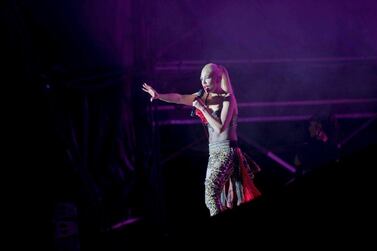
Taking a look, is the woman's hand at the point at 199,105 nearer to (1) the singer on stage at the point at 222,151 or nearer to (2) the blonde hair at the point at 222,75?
(1) the singer on stage at the point at 222,151

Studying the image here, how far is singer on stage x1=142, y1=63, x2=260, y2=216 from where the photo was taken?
3.54 meters

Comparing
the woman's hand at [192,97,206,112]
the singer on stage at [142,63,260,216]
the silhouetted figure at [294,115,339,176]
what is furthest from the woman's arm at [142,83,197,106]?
the silhouetted figure at [294,115,339,176]

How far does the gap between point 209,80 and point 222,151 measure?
60 cm

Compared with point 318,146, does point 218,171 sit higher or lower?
lower

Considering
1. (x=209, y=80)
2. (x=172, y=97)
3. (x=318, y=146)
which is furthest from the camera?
(x=318, y=146)

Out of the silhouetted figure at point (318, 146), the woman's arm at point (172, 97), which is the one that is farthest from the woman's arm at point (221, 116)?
the silhouetted figure at point (318, 146)

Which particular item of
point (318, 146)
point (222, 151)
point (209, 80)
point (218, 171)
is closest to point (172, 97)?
point (209, 80)

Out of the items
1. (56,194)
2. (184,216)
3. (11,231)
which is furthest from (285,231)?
(184,216)

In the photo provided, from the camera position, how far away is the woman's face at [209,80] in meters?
3.66

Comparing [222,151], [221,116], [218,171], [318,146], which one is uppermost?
[318,146]

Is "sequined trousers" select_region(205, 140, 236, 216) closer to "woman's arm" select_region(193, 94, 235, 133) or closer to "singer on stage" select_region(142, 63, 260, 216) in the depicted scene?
"singer on stage" select_region(142, 63, 260, 216)

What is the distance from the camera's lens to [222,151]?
3.60 m

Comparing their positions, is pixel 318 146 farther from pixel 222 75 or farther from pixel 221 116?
pixel 221 116

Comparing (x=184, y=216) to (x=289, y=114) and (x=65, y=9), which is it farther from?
(x=65, y=9)
